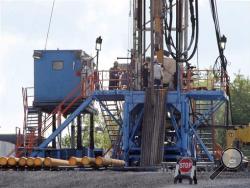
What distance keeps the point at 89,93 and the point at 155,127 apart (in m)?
3.24

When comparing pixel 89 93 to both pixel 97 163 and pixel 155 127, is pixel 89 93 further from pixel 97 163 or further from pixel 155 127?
pixel 97 163

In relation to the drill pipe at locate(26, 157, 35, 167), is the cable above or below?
above

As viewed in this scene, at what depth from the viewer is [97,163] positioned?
25.5 m

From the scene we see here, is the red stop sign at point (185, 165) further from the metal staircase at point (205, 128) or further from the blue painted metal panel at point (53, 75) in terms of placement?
the blue painted metal panel at point (53, 75)

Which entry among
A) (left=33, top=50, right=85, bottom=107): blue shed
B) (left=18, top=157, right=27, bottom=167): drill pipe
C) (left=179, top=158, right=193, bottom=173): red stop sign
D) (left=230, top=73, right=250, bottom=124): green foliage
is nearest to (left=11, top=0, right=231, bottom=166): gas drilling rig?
(left=33, top=50, right=85, bottom=107): blue shed

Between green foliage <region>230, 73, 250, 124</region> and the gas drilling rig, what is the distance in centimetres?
2719

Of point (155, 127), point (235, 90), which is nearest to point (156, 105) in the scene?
point (155, 127)

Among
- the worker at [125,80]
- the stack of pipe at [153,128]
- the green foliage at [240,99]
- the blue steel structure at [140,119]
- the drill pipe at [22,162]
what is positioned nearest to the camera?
the drill pipe at [22,162]

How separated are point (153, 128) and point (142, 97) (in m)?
1.49

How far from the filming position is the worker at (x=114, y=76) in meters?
30.4

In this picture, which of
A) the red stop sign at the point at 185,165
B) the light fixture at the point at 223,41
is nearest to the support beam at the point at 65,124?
the light fixture at the point at 223,41

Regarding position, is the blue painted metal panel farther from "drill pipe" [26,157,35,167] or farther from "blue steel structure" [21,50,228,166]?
"drill pipe" [26,157,35,167]

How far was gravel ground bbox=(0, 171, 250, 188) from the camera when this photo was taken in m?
18.6

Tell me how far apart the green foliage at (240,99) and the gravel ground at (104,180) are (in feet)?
129
